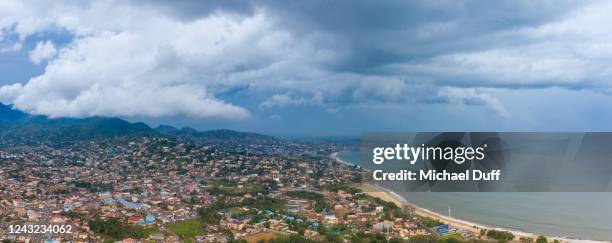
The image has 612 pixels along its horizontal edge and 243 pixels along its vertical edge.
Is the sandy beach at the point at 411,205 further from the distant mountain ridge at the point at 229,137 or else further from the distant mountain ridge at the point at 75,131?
the distant mountain ridge at the point at 229,137

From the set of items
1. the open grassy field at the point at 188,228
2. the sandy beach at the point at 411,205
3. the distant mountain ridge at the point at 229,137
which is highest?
the distant mountain ridge at the point at 229,137

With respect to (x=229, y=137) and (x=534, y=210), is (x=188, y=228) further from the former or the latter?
(x=229, y=137)

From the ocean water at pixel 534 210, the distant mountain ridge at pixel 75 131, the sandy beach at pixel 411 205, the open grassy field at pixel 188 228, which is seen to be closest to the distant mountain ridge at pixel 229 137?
the distant mountain ridge at pixel 75 131

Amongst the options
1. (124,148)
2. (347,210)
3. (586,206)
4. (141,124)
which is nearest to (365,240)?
(347,210)

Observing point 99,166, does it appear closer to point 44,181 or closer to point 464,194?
point 44,181

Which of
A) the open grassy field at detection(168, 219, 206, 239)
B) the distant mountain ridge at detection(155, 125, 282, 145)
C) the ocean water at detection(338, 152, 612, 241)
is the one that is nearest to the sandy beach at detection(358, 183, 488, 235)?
the ocean water at detection(338, 152, 612, 241)

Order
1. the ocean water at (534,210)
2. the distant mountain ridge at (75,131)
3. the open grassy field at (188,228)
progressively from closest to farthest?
the open grassy field at (188,228) → the ocean water at (534,210) → the distant mountain ridge at (75,131)
